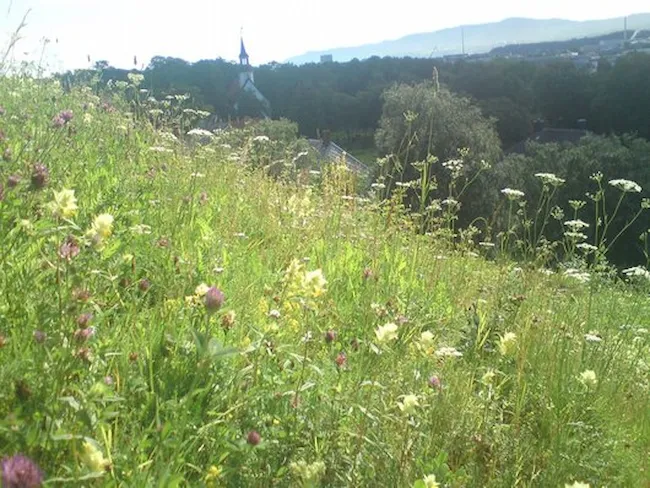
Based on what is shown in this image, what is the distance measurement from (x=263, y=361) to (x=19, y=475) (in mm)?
1095

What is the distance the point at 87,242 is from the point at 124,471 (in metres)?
0.53

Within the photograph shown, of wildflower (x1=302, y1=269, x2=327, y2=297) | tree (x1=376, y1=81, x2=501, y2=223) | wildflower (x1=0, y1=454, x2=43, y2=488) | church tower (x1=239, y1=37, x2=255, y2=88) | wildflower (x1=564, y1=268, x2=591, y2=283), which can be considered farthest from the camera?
church tower (x1=239, y1=37, x2=255, y2=88)

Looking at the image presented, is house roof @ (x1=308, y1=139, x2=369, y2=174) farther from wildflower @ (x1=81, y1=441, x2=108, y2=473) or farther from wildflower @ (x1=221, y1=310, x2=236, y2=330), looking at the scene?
wildflower @ (x1=81, y1=441, x2=108, y2=473)

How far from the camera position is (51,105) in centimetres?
513

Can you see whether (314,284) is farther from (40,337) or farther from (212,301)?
(40,337)

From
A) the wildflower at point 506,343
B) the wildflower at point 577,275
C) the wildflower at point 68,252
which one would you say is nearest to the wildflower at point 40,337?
the wildflower at point 68,252

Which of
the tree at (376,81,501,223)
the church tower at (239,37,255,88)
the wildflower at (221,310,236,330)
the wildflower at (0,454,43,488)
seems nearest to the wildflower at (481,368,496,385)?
the wildflower at (221,310,236,330)

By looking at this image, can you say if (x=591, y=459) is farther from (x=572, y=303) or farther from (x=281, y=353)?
(x=572, y=303)

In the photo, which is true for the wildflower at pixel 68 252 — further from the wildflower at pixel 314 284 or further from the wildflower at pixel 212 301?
the wildflower at pixel 314 284

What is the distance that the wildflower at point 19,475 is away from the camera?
978 millimetres

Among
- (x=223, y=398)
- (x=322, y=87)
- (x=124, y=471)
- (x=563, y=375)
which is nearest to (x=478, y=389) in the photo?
(x=563, y=375)

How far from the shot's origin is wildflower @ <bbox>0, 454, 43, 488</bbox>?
0.98 metres

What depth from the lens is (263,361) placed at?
2055 millimetres

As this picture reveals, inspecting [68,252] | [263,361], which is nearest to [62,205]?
[68,252]
